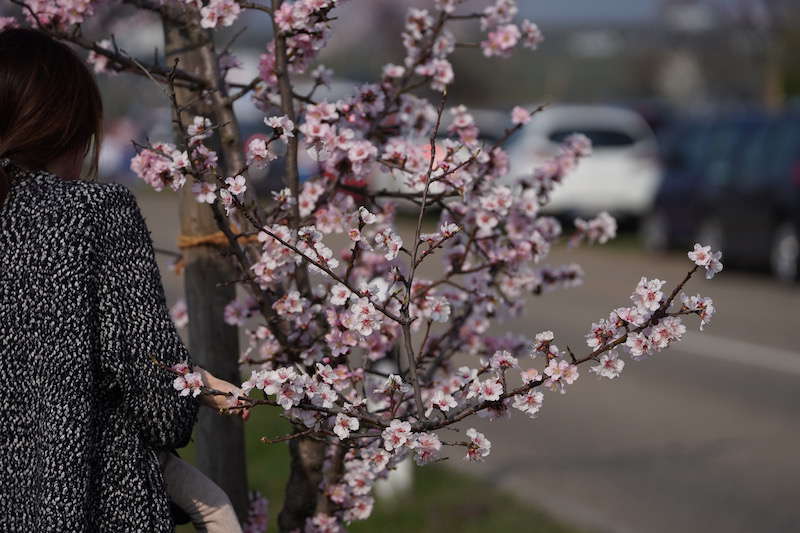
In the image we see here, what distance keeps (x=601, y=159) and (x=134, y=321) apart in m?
17.9

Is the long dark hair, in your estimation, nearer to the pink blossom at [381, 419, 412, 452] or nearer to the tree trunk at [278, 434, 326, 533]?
the pink blossom at [381, 419, 412, 452]

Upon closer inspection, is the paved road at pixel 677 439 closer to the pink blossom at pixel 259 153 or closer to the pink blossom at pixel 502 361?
the pink blossom at pixel 502 361

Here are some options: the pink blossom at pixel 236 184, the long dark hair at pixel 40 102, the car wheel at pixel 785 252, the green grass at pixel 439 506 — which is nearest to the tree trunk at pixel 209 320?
the pink blossom at pixel 236 184

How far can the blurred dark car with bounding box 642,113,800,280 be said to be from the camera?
1416 cm

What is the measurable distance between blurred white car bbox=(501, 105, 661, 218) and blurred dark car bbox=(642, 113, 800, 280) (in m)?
2.16

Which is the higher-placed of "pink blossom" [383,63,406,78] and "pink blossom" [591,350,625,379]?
"pink blossom" [383,63,406,78]

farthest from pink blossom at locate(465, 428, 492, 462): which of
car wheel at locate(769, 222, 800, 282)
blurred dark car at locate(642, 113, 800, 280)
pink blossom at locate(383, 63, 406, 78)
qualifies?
car wheel at locate(769, 222, 800, 282)

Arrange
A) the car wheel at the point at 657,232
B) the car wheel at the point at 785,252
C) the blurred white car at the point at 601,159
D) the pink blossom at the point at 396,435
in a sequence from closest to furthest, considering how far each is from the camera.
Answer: the pink blossom at the point at 396,435, the car wheel at the point at 785,252, the car wheel at the point at 657,232, the blurred white car at the point at 601,159

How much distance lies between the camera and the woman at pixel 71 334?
253 centimetres

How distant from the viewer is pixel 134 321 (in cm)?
257

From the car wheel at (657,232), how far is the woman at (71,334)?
14.9 meters

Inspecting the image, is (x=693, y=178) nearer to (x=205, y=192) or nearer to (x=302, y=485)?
(x=302, y=485)

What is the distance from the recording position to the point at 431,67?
3.70 metres

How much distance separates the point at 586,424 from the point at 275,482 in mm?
2761
